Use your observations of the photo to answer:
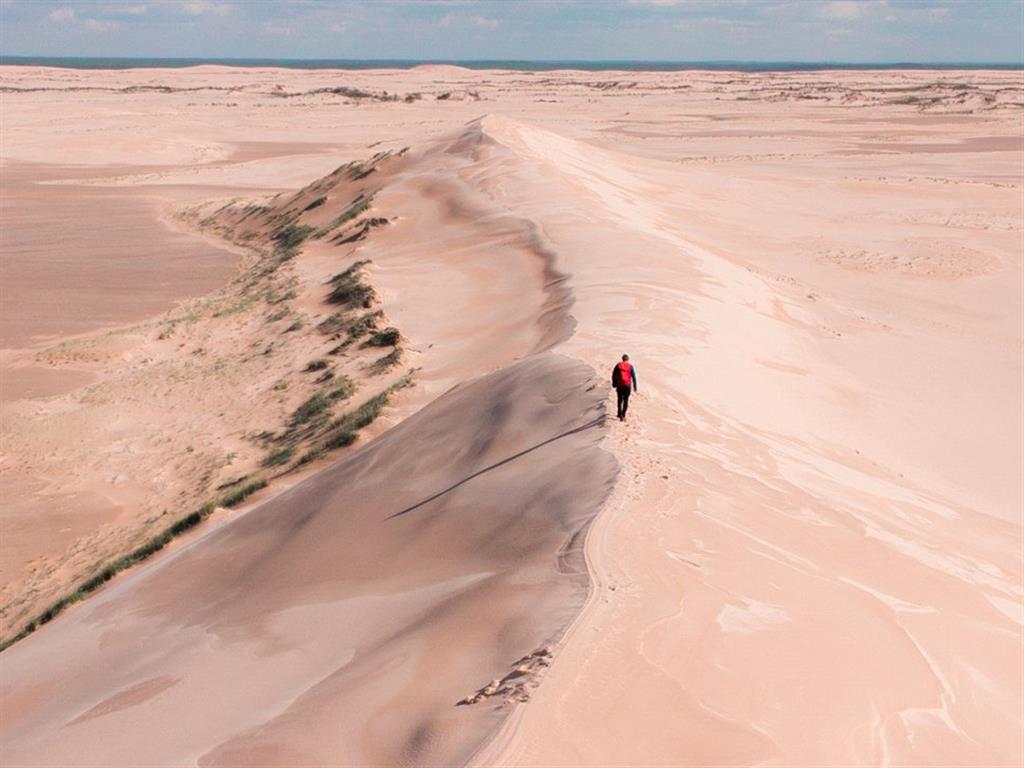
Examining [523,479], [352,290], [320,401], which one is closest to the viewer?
[523,479]

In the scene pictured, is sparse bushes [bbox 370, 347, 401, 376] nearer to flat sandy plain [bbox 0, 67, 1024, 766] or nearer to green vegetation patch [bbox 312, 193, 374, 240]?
flat sandy plain [bbox 0, 67, 1024, 766]

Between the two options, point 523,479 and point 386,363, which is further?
point 386,363

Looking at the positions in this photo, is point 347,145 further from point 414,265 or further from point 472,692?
point 472,692

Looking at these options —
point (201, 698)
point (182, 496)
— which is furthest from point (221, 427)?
point (201, 698)

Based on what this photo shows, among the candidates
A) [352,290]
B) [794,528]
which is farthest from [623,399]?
[352,290]

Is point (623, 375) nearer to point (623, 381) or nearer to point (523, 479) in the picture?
point (623, 381)

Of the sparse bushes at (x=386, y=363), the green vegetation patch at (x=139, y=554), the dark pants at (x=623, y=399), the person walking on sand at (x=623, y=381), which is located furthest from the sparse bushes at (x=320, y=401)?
the person walking on sand at (x=623, y=381)

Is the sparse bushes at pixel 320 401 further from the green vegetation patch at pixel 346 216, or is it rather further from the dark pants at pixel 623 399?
the green vegetation patch at pixel 346 216
